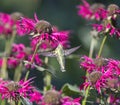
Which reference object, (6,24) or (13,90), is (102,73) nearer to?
(13,90)

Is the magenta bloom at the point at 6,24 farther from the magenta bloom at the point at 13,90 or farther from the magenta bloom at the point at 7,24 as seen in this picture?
the magenta bloom at the point at 13,90

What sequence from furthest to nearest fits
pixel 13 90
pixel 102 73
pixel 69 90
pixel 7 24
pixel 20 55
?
pixel 7 24 → pixel 20 55 → pixel 69 90 → pixel 102 73 → pixel 13 90

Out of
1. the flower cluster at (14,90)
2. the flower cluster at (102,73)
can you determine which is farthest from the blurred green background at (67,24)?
the flower cluster at (14,90)

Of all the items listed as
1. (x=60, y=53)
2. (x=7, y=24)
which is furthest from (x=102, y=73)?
(x=7, y=24)

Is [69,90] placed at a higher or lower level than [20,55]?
lower

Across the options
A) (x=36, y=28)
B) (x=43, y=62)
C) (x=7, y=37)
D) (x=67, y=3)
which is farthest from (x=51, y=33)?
(x=67, y=3)

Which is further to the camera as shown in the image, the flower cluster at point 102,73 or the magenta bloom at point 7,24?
the magenta bloom at point 7,24

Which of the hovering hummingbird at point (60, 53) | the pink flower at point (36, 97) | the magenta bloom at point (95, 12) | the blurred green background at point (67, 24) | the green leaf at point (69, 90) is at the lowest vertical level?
the pink flower at point (36, 97)
